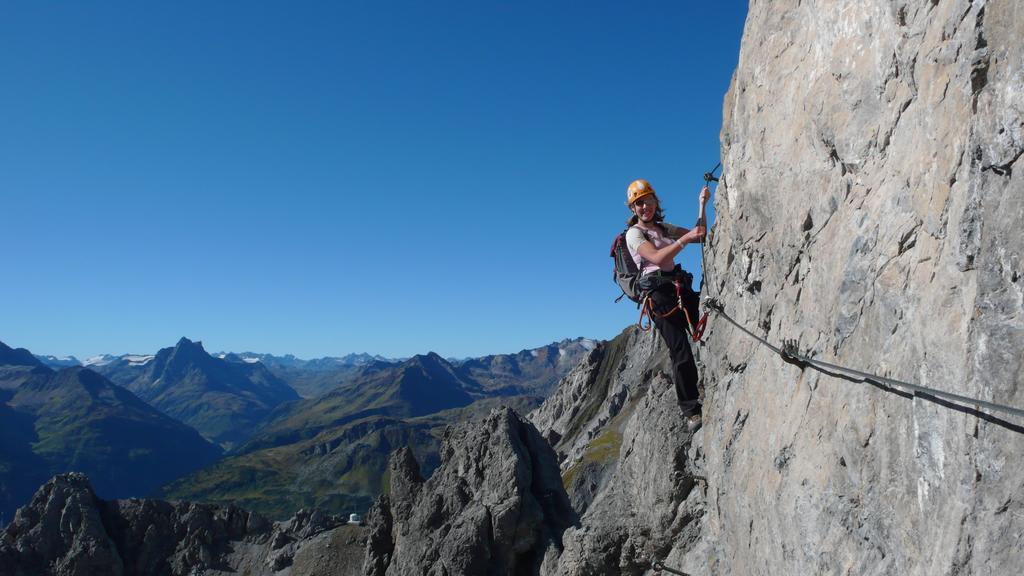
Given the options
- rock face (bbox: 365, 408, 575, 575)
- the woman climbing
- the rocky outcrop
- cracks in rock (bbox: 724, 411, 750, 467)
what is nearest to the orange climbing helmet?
the woman climbing

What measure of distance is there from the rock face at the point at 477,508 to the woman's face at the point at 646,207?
28.1 metres

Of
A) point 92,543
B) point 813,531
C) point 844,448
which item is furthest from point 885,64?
point 92,543

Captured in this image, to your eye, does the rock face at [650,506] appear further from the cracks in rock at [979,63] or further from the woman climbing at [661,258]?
the cracks in rock at [979,63]

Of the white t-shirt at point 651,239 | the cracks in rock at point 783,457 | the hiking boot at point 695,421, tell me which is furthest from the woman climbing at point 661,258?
the cracks in rock at point 783,457

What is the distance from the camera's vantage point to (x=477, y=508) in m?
45.2

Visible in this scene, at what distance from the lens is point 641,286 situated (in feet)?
43.7

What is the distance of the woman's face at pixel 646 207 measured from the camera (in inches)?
506

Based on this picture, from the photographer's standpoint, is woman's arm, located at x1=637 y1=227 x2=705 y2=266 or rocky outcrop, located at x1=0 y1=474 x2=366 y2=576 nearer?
woman's arm, located at x1=637 y1=227 x2=705 y2=266

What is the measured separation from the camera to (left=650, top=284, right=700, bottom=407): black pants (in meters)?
13.3

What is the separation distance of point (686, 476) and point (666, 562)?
7.62 feet

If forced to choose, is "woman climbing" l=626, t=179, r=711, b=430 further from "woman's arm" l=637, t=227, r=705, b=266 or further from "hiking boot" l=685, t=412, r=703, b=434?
"hiking boot" l=685, t=412, r=703, b=434

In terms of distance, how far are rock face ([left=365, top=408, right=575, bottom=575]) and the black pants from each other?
25.1m

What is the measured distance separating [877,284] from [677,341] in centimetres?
631

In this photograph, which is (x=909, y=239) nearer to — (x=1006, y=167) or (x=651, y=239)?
(x=1006, y=167)
